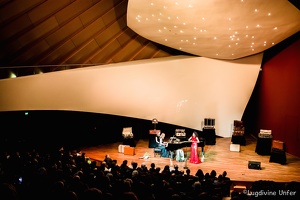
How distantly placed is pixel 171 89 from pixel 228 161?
A: 4.00 meters

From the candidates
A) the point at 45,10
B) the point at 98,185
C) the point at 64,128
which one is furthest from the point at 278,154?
the point at 45,10

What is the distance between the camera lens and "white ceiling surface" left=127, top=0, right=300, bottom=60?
7891 mm

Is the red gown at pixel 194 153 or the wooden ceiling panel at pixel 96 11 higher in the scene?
the wooden ceiling panel at pixel 96 11

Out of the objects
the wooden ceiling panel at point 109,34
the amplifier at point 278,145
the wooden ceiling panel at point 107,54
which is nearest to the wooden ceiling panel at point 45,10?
the wooden ceiling panel at point 109,34

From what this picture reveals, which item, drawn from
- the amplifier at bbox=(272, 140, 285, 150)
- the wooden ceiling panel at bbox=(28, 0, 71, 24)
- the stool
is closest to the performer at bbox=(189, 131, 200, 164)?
the stool

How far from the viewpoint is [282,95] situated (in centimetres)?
1070

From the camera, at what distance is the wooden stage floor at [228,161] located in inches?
320

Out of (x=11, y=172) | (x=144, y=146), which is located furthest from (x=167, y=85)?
(x=11, y=172)

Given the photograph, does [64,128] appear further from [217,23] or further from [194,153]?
[217,23]

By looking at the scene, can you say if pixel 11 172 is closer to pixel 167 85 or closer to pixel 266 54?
pixel 167 85

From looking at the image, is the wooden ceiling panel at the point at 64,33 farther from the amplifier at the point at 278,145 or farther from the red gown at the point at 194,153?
the amplifier at the point at 278,145

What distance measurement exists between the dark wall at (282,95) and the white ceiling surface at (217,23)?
2.68 feet

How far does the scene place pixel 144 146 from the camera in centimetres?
1199

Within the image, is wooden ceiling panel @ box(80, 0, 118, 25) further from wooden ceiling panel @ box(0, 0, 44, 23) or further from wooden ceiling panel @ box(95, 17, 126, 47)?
wooden ceiling panel @ box(0, 0, 44, 23)
